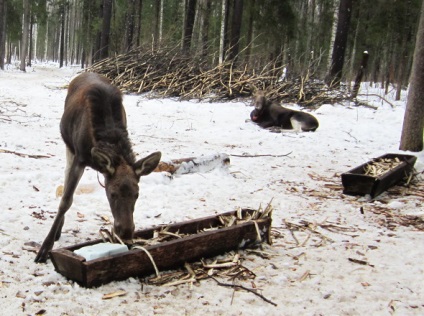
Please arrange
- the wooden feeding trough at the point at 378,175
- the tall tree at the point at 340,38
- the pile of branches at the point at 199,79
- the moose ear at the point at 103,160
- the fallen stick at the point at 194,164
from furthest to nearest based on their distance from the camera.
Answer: the tall tree at the point at 340,38 → the pile of branches at the point at 199,79 → the fallen stick at the point at 194,164 → the wooden feeding trough at the point at 378,175 → the moose ear at the point at 103,160

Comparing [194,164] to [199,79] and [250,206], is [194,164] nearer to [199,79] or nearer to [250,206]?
[250,206]

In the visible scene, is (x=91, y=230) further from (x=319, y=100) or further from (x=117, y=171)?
(x=319, y=100)

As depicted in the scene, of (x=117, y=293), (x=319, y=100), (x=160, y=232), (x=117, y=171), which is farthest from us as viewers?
(x=319, y=100)

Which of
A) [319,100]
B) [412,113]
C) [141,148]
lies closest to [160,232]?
[141,148]

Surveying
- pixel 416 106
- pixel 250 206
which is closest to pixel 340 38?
pixel 416 106

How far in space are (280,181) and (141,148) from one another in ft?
9.05

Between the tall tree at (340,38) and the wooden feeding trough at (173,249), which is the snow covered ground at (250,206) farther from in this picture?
the tall tree at (340,38)

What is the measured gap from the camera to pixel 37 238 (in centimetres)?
427

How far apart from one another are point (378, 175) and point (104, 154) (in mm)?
4570

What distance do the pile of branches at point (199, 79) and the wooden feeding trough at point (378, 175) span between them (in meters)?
8.29

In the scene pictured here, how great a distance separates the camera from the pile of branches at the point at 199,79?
53.6ft

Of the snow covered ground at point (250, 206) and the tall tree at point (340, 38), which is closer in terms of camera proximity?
the snow covered ground at point (250, 206)

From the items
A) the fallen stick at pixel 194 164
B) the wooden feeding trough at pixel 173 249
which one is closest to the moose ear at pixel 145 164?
the wooden feeding trough at pixel 173 249

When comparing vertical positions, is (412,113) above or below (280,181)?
above
